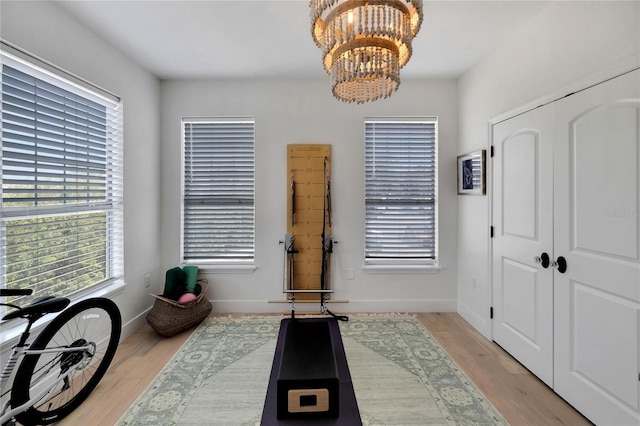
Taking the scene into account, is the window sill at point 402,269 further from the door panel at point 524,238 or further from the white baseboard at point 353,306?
the door panel at point 524,238

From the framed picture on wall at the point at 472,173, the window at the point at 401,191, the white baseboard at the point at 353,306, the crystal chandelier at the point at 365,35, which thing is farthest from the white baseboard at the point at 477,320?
the crystal chandelier at the point at 365,35

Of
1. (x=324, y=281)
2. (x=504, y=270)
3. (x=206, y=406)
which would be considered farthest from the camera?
(x=324, y=281)

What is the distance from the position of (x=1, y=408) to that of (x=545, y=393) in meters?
3.38

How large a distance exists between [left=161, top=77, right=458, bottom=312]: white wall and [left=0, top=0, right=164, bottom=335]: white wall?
0.54ft

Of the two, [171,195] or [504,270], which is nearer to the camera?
[504,270]

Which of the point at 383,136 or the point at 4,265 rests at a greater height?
the point at 383,136

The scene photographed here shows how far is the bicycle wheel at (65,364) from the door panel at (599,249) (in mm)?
3196

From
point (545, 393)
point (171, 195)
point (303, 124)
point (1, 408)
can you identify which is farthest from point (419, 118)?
point (1, 408)

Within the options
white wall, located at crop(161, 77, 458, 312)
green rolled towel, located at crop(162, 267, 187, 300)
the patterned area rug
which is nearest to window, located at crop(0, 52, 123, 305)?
→ green rolled towel, located at crop(162, 267, 187, 300)

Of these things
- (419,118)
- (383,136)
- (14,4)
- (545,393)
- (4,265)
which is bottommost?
(545,393)

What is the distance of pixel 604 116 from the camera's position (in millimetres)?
1562

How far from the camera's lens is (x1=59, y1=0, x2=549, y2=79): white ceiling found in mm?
1941

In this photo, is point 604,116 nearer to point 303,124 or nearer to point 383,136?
point 383,136

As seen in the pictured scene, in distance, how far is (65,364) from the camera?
1711 mm
